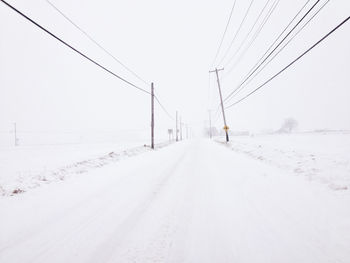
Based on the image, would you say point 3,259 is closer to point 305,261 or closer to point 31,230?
point 31,230

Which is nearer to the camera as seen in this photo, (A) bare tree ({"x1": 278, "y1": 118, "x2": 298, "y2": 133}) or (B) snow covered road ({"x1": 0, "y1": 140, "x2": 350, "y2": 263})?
(B) snow covered road ({"x1": 0, "y1": 140, "x2": 350, "y2": 263})

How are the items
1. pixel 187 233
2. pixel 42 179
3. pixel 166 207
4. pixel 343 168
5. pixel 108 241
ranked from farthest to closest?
pixel 42 179, pixel 343 168, pixel 166 207, pixel 187 233, pixel 108 241

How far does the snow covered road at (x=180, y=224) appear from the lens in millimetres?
1711

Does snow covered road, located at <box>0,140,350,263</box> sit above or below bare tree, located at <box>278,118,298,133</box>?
below

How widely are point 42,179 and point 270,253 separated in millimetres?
6599

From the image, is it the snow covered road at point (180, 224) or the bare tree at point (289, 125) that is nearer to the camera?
the snow covered road at point (180, 224)

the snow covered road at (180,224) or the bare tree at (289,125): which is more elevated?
the bare tree at (289,125)

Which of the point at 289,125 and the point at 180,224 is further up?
the point at 289,125

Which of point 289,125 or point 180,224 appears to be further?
point 289,125

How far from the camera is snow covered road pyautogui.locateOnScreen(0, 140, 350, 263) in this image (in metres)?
1.71

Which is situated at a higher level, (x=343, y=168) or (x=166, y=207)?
(x=343, y=168)

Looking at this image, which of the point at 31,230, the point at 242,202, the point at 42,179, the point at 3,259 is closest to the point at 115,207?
the point at 31,230

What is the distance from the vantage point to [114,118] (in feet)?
557

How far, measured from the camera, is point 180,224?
7.44ft
